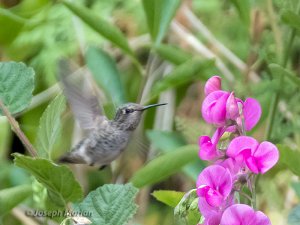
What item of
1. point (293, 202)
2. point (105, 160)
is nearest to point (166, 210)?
point (293, 202)

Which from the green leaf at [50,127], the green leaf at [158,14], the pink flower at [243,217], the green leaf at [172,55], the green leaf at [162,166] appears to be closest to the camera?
the pink flower at [243,217]

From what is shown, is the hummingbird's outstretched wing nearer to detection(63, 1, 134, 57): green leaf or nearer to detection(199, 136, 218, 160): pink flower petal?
detection(63, 1, 134, 57): green leaf

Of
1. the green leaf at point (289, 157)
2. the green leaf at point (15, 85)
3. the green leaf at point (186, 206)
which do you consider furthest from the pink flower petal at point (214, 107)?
the green leaf at point (289, 157)

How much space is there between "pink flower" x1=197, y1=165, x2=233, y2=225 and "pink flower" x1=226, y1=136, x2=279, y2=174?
3cm

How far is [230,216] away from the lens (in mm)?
1139

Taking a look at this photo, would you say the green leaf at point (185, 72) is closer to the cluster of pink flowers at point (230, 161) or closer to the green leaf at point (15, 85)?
the green leaf at point (15, 85)

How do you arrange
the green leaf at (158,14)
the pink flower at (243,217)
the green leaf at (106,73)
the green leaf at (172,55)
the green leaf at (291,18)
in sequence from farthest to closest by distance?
the green leaf at (106,73), the green leaf at (172,55), the green leaf at (158,14), the green leaf at (291,18), the pink flower at (243,217)

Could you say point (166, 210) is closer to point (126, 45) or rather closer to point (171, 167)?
point (126, 45)

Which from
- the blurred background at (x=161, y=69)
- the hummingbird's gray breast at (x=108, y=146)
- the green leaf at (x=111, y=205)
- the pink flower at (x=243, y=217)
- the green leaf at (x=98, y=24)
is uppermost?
the pink flower at (x=243, y=217)

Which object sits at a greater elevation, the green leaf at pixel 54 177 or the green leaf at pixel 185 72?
the green leaf at pixel 54 177

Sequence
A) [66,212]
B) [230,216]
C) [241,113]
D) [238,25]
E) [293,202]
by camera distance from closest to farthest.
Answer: [230,216]
[241,113]
[66,212]
[293,202]
[238,25]

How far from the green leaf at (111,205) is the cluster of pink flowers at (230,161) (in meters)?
0.12

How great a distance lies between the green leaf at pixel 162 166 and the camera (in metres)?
1.93

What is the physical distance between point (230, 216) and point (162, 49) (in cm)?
128
